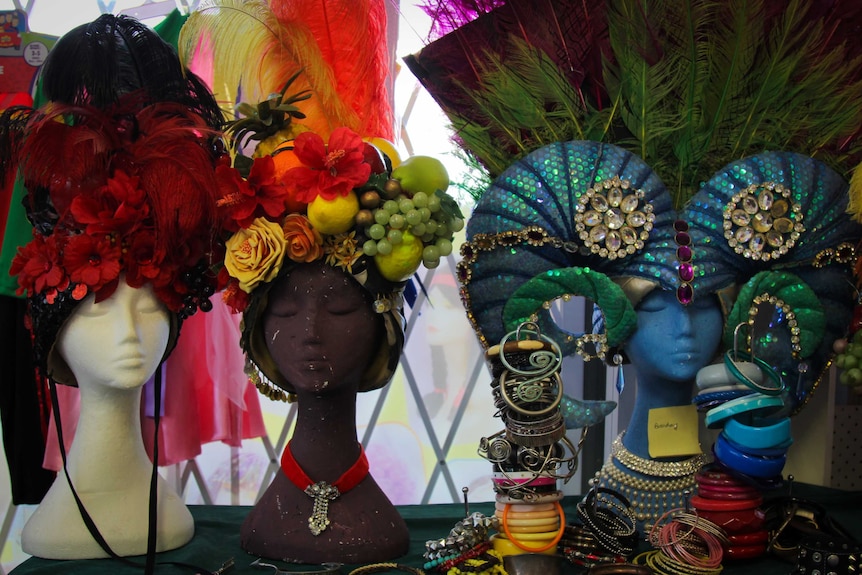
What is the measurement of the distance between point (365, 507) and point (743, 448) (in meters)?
0.70

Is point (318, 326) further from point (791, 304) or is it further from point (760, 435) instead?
point (791, 304)

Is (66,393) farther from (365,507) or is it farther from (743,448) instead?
(743,448)

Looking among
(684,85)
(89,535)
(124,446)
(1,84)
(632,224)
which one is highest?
(1,84)

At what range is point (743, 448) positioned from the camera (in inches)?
61.9

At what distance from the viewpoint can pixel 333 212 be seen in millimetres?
1492

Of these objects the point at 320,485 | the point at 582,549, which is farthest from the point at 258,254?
the point at 582,549

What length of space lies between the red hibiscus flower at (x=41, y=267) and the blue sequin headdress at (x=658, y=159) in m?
0.75

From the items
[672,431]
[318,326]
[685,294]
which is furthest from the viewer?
[672,431]

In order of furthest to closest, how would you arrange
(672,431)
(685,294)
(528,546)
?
(672,431) → (685,294) → (528,546)

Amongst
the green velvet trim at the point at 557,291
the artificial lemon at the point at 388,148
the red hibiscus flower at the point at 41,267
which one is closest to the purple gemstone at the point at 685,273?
the green velvet trim at the point at 557,291

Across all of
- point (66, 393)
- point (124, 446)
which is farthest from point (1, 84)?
point (124, 446)

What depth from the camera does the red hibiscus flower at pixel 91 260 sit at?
1521 mm

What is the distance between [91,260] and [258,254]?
Answer: 31cm

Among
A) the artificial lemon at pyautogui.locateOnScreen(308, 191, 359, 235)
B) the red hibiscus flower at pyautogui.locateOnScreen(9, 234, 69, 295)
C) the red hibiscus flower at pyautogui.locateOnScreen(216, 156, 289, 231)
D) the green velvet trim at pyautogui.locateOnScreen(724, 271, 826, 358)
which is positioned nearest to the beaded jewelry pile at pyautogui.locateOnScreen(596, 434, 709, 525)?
the green velvet trim at pyautogui.locateOnScreen(724, 271, 826, 358)
